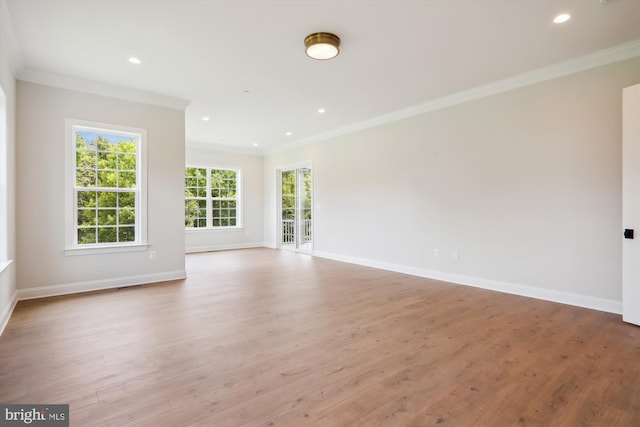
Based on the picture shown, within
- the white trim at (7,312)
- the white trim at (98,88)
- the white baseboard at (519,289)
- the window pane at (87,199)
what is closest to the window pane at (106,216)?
the window pane at (87,199)

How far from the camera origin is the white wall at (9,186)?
9.80ft

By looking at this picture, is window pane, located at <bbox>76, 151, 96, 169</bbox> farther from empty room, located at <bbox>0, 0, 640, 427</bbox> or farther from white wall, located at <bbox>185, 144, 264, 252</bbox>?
white wall, located at <bbox>185, 144, 264, 252</bbox>

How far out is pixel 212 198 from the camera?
8.20 metres

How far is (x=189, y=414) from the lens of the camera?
1695 millimetres

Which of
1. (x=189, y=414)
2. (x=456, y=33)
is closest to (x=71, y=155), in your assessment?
(x=189, y=414)

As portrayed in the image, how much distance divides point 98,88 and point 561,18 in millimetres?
5427

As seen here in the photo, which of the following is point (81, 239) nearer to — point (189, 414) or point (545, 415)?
point (189, 414)

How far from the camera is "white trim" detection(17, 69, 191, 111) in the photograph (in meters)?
3.85

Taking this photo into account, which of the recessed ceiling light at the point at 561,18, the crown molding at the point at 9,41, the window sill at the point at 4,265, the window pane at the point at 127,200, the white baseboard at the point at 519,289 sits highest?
the crown molding at the point at 9,41

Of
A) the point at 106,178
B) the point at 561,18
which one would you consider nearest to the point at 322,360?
the point at 561,18

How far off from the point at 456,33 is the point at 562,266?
294cm

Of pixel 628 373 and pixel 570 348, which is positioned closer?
pixel 628 373

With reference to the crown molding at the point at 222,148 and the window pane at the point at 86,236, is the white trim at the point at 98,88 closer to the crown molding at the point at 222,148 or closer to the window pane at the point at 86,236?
the window pane at the point at 86,236

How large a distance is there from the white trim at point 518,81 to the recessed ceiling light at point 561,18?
100cm
